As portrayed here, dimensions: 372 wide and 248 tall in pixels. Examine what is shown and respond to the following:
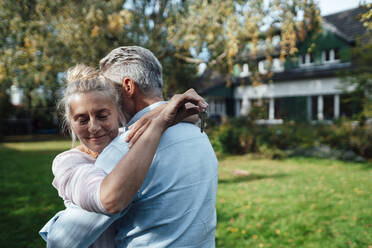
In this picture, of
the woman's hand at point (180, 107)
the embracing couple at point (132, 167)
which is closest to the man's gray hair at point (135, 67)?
the embracing couple at point (132, 167)

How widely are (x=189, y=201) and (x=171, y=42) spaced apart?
9.43 metres

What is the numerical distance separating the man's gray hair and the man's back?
30 cm

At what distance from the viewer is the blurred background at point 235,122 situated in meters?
5.49

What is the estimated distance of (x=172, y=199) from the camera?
1340 millimetres

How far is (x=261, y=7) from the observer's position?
1108cm

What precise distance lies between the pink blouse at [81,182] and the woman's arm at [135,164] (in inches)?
1.7

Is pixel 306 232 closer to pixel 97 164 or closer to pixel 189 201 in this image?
pixel 189 201

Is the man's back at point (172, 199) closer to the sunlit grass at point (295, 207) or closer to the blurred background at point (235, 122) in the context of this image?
the blurred background at point (235, 122)

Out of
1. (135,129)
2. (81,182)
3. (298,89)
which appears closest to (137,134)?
(135,129)

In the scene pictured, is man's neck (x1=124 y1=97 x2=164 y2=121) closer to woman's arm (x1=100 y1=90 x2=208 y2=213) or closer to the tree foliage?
woman's arm (x1=100 y1=90 x2=208 y2=213)

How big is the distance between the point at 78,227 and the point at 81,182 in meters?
0.19

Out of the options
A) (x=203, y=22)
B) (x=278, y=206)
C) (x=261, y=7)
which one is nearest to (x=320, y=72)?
(x=261, y=7)

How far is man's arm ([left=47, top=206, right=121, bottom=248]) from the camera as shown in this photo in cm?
124

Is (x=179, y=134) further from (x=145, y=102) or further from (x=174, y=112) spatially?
(x=145, y=102)
